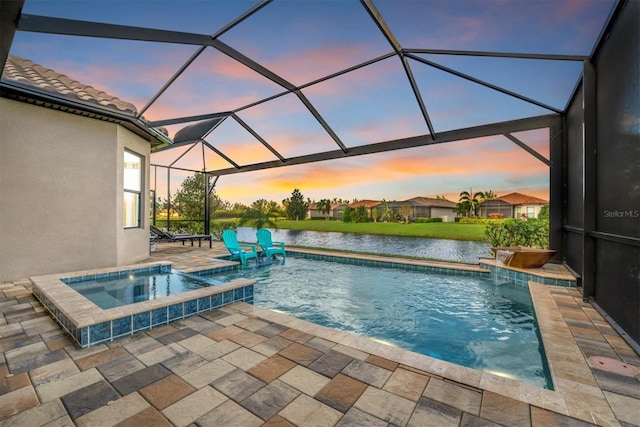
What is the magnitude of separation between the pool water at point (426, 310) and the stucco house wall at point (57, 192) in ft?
9.37

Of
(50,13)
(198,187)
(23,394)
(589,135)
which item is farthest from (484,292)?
(198,187)

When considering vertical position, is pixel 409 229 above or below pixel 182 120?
below

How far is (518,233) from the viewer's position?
7.31 m

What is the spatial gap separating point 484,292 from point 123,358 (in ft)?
18.3

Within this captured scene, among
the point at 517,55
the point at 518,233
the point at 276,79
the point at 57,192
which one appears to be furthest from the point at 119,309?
the point at 518,233

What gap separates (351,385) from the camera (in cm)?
211

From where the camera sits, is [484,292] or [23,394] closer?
[23,394]

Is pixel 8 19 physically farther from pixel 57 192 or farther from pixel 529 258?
pixel 529 258

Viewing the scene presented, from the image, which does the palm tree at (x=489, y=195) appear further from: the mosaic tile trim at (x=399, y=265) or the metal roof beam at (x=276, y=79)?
the metal roof beam at (x=276, y=79)

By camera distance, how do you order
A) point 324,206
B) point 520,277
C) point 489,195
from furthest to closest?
point 324,206 < point 489,195 < point 520,277

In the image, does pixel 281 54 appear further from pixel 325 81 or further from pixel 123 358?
pixel 123 358

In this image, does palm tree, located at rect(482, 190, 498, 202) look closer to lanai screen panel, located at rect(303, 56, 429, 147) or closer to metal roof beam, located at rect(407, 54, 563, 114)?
lanai screen panel, located at rect(303, 56, 429, 147)

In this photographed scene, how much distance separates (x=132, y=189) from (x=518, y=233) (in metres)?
9.95

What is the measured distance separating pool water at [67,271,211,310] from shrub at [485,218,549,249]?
7.17 metres
